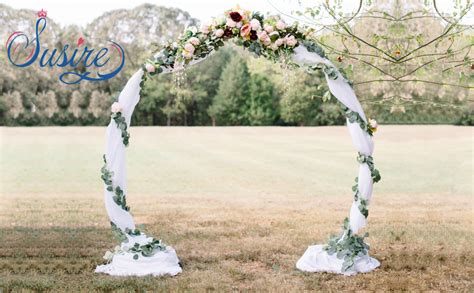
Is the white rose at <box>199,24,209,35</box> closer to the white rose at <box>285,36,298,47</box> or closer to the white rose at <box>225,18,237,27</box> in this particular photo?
the white rose at <box>225,18,237,27</box>

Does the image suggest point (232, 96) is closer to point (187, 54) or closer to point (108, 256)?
point (108, 256)

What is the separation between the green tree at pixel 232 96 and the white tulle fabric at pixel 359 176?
28.5 metres

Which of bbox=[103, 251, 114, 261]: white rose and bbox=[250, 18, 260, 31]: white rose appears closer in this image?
bbox=[250, 18, 260, 31]: white rose

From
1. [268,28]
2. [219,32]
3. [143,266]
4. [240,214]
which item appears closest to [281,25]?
[268,28]

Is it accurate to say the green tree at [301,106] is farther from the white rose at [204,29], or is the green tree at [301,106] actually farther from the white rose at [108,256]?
the white rose at [108,256]

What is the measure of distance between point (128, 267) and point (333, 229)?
3.68 meters

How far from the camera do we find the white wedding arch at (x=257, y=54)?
6.41 meters

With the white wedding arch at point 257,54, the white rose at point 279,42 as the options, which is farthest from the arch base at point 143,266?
the white rose at point 279,42

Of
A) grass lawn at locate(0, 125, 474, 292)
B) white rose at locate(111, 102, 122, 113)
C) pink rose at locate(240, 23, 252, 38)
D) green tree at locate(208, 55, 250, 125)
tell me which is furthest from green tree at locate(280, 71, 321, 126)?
white rose at locate(111, 102, 122, 113)

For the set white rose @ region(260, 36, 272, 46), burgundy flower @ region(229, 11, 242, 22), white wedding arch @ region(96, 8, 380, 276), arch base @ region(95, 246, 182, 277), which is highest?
burgundy flower @ region(229, 11, 242, 22)

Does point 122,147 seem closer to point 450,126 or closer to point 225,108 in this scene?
point 450,126

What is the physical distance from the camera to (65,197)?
40.3 ft

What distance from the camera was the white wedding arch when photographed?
21.0ft

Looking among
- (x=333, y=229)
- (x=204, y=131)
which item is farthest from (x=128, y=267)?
(x=204, y=131)
